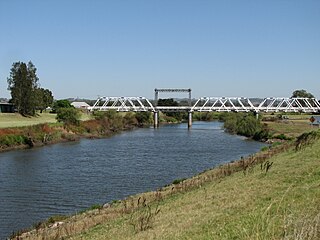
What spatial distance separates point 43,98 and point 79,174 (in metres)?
61.7

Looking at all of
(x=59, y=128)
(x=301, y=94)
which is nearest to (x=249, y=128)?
(x=59, y=128)

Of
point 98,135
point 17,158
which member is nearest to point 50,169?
point 17,158

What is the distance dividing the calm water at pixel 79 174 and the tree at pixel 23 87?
90.1 ft

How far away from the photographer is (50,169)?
3375 centimetres

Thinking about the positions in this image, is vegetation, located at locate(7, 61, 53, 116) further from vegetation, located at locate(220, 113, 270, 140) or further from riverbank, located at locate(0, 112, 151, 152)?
vegetation, located at locate(220, 113, 270, 140)

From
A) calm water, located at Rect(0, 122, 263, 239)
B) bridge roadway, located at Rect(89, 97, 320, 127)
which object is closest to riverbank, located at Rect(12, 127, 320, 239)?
calm water, located at Rect(0, 122, 263, 239)

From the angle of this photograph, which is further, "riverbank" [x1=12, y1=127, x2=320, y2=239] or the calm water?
the calm water

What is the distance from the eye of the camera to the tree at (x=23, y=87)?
74.9 m

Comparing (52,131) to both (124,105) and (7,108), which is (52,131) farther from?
(124,105)

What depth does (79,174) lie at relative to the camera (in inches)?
1226

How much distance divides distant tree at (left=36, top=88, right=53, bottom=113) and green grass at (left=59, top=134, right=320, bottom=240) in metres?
69.1

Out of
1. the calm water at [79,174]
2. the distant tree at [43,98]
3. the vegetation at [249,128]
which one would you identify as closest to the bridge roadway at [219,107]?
the distant tree at [43,98]

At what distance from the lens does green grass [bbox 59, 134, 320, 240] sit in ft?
22.9

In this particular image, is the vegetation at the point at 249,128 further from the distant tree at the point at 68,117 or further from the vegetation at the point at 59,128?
the distant tree at the point at 68,117
